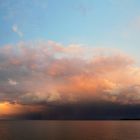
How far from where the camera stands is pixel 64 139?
108375 millimetres

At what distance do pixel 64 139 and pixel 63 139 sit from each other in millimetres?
443

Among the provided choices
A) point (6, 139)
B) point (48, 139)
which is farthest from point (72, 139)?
point (6, 139)

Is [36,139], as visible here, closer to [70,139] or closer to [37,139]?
[37,139]

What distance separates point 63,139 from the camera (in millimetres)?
108250

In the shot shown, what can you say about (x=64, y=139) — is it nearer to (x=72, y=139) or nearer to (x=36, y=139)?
(x=72, y=139)

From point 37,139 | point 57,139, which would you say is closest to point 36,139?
point 37,139

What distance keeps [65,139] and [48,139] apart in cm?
731

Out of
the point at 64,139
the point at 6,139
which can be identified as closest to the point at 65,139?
the point at 64,139

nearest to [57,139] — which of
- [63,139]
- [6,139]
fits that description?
[63,139]

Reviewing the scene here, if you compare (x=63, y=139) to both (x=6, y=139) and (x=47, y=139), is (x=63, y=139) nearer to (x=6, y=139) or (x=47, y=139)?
(x=47, y=139)

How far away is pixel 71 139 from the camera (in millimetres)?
107438

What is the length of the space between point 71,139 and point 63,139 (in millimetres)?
3508

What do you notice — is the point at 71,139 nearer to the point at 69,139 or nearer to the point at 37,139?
the point at 69,139

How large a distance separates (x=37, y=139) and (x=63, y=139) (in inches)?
435
